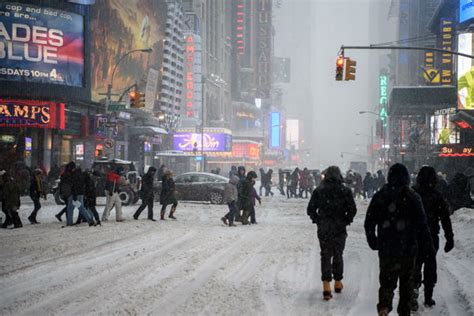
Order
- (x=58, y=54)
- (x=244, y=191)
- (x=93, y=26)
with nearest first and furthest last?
(x=244, y=191)
(x=58, y=54)
(x=93, y=26)

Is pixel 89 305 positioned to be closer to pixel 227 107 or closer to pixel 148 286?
pixel 148 286

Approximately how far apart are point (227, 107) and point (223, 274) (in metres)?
122

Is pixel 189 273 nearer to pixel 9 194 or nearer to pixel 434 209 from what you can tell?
pixel 434 209

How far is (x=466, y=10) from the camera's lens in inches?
1924

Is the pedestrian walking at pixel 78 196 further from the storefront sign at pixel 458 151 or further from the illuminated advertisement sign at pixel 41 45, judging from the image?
the storefront sign at pixel 458 151

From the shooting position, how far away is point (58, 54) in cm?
4225

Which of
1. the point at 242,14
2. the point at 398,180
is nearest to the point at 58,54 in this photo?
the point at 398,180

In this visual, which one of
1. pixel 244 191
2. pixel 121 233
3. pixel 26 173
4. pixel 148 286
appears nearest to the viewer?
pixel 148 286

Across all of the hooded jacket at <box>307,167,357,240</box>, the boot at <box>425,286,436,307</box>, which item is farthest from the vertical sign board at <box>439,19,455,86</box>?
the boot at <box>425,286,436,307</box>

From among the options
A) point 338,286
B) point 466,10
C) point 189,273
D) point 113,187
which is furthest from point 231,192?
point 466,10

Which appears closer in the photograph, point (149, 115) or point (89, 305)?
point (89, 305)

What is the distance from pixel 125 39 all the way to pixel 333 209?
47007 mm

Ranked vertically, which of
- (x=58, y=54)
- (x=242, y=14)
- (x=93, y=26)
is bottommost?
(x=58, y=54)

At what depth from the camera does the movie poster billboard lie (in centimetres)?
4819
